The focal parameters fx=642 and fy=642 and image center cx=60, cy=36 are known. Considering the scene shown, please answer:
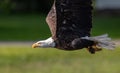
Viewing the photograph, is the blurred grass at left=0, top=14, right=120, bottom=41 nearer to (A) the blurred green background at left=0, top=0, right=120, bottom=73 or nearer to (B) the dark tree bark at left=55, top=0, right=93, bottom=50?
(A) the blurred green background at left=0, top=0, right=120, bottom=73

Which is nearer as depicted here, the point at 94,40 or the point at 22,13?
the point at 94,40

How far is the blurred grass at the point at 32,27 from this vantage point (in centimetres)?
2610

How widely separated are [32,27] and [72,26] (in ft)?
80.1

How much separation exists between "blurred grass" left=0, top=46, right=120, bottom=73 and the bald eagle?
22.9 ft

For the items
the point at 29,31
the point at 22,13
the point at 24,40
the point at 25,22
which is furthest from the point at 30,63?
the point at 22,13

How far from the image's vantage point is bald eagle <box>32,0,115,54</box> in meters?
6.45

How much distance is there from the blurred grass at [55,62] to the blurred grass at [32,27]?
261 inches

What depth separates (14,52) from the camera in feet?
61.6

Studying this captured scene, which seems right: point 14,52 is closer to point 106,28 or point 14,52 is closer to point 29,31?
point 29,31

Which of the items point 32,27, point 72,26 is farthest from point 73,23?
point 32,27

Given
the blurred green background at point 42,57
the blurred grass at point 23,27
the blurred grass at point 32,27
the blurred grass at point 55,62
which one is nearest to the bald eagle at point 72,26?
the blurred green background at point 42,57

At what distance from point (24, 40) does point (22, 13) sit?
15.5 meters

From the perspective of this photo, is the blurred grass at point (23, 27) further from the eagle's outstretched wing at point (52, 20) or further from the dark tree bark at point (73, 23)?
the dark tree bark at point (73, 23)

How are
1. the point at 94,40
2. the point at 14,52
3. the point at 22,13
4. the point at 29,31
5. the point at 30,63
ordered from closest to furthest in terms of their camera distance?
the point at 94,40, the point at 30,63, the point at 14,52, the point at 29,31, the point at 22,13
